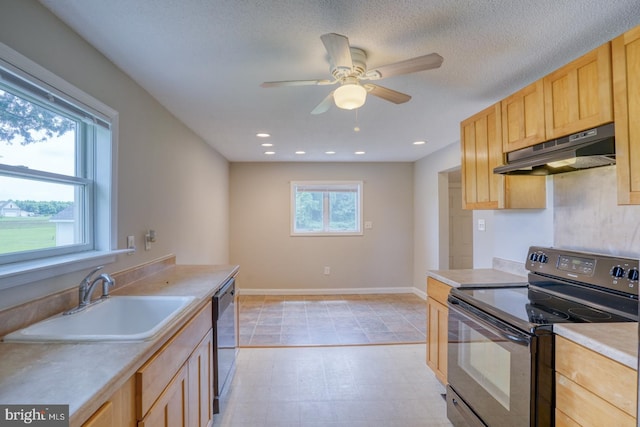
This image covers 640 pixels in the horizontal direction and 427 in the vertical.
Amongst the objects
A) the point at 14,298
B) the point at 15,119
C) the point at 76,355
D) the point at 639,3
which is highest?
the point at 639,3

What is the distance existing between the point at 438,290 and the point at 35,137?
2.67 meters

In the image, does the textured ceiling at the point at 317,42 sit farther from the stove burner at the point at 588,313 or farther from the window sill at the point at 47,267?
the stove burner at the point at 588,313

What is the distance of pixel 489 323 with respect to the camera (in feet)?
5.36

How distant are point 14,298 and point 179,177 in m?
1.97

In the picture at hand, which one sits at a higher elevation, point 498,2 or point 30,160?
point 498,2

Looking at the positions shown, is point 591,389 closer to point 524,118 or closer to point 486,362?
point 486,362

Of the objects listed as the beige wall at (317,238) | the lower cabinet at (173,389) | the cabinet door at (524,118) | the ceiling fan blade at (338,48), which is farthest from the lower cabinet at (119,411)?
the beige wall at (317,238)

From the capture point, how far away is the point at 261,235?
540cm

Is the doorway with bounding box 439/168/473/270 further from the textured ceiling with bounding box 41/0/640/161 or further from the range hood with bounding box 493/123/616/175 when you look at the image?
the range hood with bounding box 493/123/616/175

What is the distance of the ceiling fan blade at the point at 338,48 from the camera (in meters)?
1.34

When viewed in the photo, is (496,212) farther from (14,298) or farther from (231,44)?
(14,298)

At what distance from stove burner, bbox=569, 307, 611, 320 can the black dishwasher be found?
80.2 inches

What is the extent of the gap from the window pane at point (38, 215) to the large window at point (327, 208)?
374cm

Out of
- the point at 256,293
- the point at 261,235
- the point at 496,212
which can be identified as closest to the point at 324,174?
the point at 261,235
